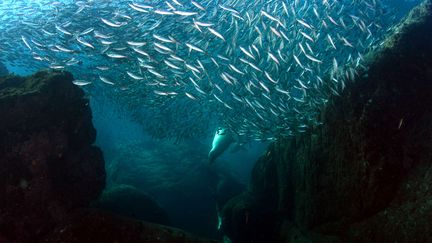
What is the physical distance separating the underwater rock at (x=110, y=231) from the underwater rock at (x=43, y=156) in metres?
0.53

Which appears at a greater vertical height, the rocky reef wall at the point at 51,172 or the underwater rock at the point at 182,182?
the rocky reef wall at the point at 51,172

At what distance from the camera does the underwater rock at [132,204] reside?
1068 centimetres

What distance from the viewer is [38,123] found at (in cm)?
Result: 664

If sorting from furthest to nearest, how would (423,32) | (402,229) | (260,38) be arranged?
(260,38), (423,32), (402,229)

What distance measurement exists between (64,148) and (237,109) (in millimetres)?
6288

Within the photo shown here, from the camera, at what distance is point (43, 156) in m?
6.51

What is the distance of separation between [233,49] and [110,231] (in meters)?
6.47

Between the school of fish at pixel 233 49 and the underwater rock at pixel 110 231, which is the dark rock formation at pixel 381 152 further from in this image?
the underwater rock at pixel 110 231

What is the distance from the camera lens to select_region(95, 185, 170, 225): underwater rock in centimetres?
1068

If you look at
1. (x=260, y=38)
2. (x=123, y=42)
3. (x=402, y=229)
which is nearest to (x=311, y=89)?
(x=260, y=38)

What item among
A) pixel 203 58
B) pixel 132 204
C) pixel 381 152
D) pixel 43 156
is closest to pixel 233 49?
pixel 203 58

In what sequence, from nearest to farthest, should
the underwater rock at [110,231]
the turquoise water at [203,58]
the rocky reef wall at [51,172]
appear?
the underwater rock at [110,231]
the rocky reef wall at [51,172]
the turquoise water at [203,58]

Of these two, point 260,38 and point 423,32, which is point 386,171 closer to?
point 423,32

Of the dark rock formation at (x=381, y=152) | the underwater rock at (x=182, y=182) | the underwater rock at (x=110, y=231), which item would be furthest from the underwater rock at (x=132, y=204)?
the dark rock formation at (x=381, y=152)
